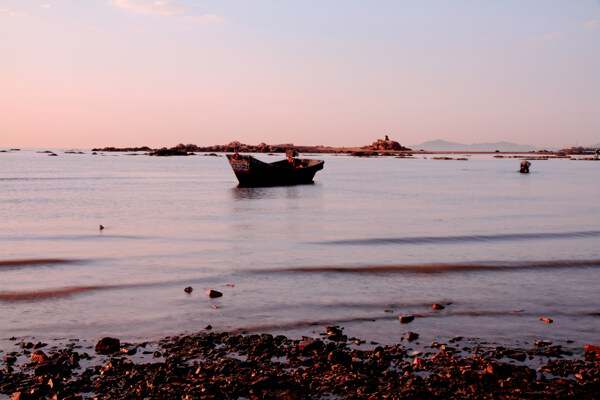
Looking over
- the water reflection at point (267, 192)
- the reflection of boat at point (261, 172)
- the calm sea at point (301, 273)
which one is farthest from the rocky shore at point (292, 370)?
the reflection of boat at point (261, 172)

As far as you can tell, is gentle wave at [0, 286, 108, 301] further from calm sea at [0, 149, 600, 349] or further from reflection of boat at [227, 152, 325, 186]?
reflection of boat at [227, 152, 325, 186]

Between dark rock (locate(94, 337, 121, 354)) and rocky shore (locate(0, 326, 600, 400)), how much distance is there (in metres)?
0.01

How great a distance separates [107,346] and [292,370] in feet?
7.90

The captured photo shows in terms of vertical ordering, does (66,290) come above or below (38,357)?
below

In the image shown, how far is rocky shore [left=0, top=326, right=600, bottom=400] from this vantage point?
559 centimetres

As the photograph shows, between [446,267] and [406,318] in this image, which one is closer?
[406,318]

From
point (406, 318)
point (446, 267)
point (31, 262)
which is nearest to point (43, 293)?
point (31, 262)

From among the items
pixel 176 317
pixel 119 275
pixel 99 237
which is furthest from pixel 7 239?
pixel 176 317

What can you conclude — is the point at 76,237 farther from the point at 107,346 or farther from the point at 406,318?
the point at 406,318

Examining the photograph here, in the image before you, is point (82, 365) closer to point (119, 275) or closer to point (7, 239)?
point (119, 275)

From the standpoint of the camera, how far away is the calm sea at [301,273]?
26.7ft

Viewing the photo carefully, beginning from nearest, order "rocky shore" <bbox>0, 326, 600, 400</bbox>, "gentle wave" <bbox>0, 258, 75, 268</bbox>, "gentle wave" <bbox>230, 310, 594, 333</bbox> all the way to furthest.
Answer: "rocky shore" <bbox>0, 326, 600, 400</bbox>, "gentle wave" <bbox>230, 310, 594, 333</bbox>, "gentle wave" <bbox>0, 258, 75, 268</bbox>

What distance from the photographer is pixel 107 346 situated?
6.79 m

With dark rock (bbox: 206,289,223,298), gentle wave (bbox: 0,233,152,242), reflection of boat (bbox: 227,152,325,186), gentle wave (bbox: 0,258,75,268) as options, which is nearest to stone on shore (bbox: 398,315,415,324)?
dark rock (bbox: 206,289,223,298)
